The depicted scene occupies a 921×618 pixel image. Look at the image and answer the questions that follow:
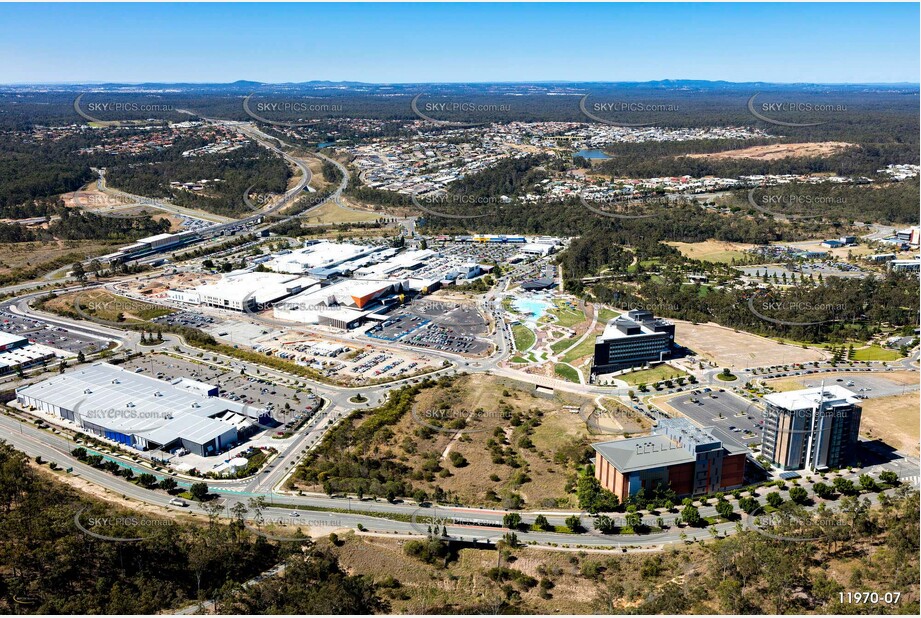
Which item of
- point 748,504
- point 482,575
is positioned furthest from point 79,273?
point 748,504

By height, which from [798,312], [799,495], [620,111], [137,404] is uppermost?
[620,111]

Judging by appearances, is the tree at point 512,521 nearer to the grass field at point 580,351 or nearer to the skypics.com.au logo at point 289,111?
the grass field at point 580,351

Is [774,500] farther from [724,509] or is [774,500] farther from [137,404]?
[137,404]

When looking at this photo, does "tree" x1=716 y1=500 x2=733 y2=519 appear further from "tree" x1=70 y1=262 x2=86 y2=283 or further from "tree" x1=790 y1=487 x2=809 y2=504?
"tree" x1=70 y1=262 x2=86 y2=283

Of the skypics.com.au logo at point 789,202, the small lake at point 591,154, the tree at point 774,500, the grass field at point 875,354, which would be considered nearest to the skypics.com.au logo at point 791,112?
the small lake at point 591,154

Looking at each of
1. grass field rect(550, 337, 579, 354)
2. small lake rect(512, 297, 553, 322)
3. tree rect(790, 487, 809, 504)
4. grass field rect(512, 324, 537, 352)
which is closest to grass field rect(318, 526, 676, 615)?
tree rect(790, 487, 809, 504)

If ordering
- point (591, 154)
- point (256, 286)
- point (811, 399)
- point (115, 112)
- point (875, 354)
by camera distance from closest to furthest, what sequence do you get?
point (811, 399), point (875, 354), point (256, 286), point (591, 154), point (115, 112)
